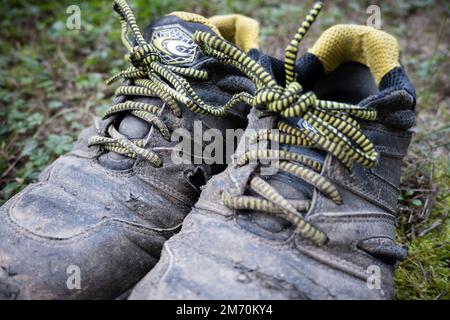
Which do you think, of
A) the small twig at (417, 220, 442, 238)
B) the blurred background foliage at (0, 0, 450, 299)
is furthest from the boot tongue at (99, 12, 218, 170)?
the small twig at (417, 220, 442, 238)

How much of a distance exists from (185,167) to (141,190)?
16cm

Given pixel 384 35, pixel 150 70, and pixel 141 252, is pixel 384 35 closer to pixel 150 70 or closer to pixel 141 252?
pixel 150 70

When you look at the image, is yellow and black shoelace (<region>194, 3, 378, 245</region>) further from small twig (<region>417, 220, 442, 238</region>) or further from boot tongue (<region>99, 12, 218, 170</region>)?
small twig (<region>417, 220, 442, 238</region>)

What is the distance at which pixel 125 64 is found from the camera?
2.50m

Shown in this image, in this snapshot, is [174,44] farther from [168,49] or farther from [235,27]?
[235,27]

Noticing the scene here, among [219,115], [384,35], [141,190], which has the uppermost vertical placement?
[384,35]

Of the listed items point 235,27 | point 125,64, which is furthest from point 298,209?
point 125,64

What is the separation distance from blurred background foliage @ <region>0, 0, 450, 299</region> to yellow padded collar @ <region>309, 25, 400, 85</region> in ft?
1.72

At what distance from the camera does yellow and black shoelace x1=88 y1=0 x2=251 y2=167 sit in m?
1.24

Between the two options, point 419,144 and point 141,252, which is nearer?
point 141,252

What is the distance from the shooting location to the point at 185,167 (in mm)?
1292

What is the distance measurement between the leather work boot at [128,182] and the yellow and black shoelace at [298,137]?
0.16 m

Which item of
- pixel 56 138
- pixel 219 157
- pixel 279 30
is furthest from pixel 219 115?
pixel 279 30

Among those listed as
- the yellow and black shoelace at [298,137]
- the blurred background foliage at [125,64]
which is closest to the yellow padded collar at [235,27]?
the yellow and black shoelace at [298,137]
